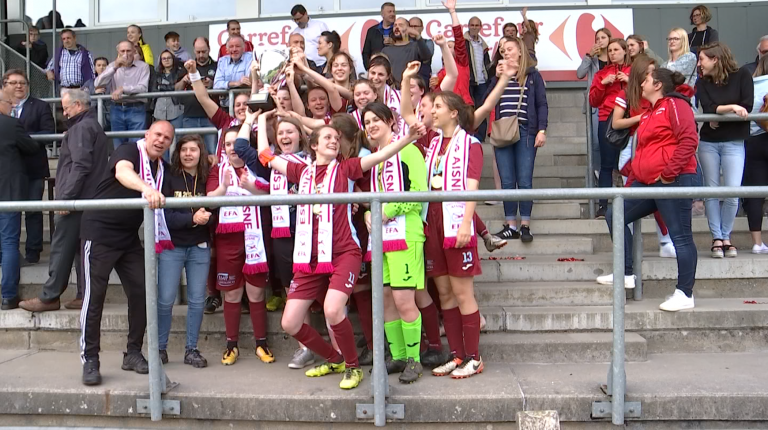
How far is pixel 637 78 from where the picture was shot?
4930mm

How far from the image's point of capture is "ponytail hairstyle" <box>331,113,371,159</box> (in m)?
4.17

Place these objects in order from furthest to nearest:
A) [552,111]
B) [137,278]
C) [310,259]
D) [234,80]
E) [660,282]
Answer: [552,111] < [234,80] < [660,282] < [137,278] < [310,259]

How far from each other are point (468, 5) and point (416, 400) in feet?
24.6

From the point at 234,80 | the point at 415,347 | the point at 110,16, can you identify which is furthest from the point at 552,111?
the point at 110,16

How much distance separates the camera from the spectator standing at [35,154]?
6004 mm

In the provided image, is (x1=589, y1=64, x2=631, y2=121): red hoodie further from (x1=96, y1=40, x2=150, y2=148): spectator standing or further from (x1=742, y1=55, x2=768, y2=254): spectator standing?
(x1=96, y1=40, x2=150, y2=148): spectator standing

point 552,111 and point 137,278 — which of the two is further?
point 552,111

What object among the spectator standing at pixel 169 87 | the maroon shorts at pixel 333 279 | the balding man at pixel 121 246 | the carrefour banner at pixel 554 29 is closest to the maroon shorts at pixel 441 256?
the maroon shorts at pixel 333 279

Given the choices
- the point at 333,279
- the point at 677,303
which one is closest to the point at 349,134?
the point at 333,279

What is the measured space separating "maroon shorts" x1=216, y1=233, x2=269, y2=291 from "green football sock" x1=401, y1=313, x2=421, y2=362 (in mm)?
1147

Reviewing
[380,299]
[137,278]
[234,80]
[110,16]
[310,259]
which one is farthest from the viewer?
[110,16]

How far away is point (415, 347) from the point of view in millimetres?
4004

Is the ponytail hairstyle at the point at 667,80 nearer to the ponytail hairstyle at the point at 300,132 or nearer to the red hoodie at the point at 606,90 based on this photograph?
the red hoodie at the point at 606,90

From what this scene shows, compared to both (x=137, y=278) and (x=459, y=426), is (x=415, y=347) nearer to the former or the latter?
(x=459, y=426)
